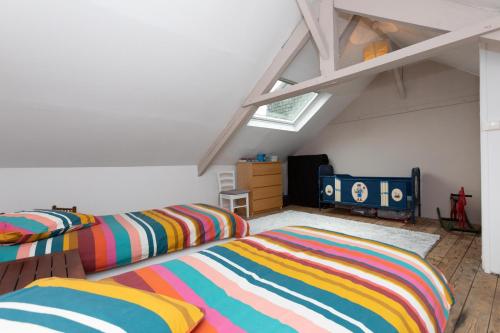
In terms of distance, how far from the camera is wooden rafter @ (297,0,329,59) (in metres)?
2.71

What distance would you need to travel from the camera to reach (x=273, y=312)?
83cm

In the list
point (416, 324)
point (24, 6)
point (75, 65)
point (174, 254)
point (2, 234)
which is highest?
point (24, 6)

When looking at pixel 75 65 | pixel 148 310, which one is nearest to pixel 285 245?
pixel 148 310

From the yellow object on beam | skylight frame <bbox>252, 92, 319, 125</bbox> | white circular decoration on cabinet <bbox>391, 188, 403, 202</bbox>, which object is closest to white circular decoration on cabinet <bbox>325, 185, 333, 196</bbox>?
white circular decoration on cabinet <bbox>391, 188, 403, 202</bbox>

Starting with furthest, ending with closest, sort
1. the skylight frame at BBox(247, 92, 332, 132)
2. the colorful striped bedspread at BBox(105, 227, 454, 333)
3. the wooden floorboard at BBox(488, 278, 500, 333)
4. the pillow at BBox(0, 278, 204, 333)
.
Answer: the skylight frame at BBox(247, 92, 332, 132), the wooden floorboard at BBox(488, 278, 500, 333), the colorful striped bedspread at BBox(105, 227, 454, 333), the pillow at BBox(0, 278, 204, 333)

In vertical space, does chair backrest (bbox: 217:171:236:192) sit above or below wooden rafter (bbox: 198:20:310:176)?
below

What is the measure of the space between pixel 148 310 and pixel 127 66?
2.42 m

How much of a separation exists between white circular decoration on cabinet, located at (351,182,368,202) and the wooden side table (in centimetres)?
419

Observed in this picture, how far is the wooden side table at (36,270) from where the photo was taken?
1142mm

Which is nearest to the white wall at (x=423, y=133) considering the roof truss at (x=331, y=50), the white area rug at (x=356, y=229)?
the white area rug at (x=356, y=229)

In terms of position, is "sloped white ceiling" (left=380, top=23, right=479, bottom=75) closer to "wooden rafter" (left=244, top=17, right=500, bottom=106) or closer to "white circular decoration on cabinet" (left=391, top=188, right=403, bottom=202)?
"wooden rafter" (left=244, top=17, right=500, bottom=106)

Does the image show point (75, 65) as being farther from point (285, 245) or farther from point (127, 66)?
point (285, 245)

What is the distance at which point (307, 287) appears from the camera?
3.22 ft

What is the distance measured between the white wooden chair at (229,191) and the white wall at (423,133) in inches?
93.7
